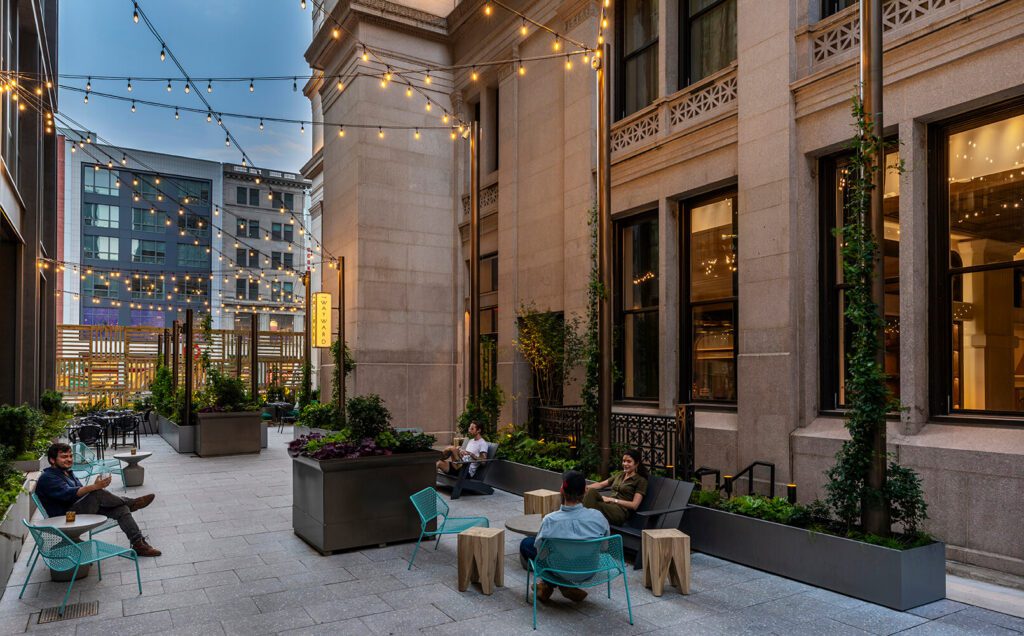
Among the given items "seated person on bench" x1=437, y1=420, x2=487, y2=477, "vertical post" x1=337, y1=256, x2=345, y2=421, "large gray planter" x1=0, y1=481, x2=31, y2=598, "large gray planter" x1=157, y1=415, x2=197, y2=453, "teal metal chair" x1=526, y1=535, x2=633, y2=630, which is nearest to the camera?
"teal metal chair" x1=526, y1=535, x2=633, y2=630

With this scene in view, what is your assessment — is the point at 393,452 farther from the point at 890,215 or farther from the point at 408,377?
the point at 408,377

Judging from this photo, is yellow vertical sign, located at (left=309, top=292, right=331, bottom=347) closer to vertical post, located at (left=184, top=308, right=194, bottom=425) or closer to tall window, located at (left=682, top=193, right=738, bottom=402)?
vertical post, located at (left=184, top=308, right=194, bottom=425)

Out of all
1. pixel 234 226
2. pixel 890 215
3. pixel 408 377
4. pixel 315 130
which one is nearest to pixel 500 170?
pixel 408 377

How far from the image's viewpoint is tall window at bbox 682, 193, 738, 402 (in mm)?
12148

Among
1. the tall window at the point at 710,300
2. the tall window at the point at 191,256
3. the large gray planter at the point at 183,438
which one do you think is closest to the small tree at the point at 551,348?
the tall window at the point at 710,300

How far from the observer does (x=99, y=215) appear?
2509 inches

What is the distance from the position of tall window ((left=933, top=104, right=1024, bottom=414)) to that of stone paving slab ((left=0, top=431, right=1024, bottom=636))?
120 inches

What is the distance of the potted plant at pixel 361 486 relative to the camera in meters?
8.48

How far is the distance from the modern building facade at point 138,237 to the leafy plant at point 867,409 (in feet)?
201

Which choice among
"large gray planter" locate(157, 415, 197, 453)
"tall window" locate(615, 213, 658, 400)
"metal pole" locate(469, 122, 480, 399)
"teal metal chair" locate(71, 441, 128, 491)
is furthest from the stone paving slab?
"large gray planter" locate(157, 415, 197, 453)

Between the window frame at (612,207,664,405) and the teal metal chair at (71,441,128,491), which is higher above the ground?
the window frame at (612,207,664,405)

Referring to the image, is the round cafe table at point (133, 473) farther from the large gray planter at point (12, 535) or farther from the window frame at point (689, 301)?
the window frame at point (689, 301)

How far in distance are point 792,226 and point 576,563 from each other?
654cm

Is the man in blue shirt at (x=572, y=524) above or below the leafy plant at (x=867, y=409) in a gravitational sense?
below
